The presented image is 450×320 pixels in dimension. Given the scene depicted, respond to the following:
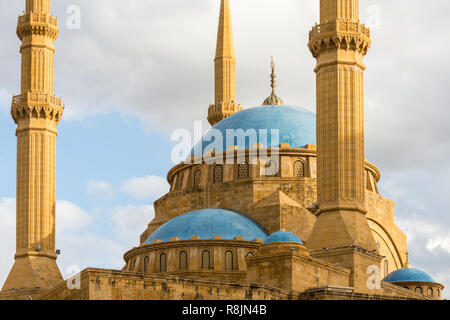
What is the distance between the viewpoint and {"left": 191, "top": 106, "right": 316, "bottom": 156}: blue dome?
176 ft

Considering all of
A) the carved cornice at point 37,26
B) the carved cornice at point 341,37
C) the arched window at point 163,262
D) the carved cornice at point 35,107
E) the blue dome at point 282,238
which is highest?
the carved cornice at point 37,26

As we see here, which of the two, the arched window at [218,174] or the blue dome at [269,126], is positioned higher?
the blue dome at [269,126]

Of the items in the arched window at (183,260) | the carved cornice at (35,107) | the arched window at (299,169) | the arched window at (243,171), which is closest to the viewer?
the arched window at (183,260)

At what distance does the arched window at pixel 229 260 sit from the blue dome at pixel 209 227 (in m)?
0.95

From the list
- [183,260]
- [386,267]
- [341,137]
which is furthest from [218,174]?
[341,137]

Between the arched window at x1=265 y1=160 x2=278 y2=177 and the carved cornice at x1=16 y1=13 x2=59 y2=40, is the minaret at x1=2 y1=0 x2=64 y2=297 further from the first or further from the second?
the arched window at x1=265 y1=160 x2=278 y2=177

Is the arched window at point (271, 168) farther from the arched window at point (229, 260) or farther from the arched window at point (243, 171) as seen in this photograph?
the arched window at point (229, 260)

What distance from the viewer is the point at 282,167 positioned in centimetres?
5244

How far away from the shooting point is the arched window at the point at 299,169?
172 ft

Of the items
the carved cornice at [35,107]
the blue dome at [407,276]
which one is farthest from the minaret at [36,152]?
the blue dome at [407,276]

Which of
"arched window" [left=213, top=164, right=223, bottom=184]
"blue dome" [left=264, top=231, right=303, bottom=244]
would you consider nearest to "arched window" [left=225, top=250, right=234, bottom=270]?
"blue dome" [left=264, top=231, right=303, bottom=244]

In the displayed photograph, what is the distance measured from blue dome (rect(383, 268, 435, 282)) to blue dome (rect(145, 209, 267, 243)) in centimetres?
608
